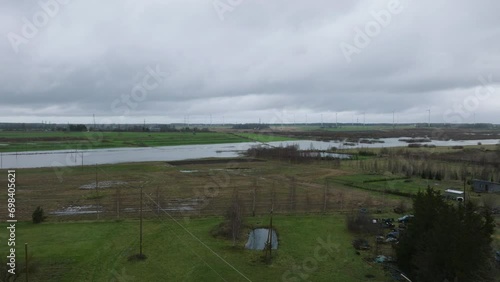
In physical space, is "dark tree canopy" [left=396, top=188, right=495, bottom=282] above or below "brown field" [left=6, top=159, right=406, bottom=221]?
above

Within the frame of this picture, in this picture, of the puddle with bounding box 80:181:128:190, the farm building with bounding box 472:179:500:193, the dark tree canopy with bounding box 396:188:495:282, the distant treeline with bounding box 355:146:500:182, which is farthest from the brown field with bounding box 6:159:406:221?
the dark tree canopy with bounding box 396:188:495:282

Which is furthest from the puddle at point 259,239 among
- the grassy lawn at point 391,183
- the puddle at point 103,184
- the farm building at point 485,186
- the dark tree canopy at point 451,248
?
the farm building at point 485,186

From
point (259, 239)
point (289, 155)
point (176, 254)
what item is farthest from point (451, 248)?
point (289, 155)

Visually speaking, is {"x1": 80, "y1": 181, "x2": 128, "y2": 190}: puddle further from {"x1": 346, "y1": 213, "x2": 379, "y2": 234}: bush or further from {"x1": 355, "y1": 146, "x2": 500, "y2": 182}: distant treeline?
{"x1": 355, "y1": 146, "x2": 500, "y2": 182}: distant treeline

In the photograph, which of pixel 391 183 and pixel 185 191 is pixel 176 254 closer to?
pixel 185 191

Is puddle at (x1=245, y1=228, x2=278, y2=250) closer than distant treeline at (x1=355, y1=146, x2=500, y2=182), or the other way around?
puddle at (x1=245, y1=228, x2=278, y2=250)

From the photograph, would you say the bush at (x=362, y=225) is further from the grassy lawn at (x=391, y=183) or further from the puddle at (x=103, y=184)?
the puddle at (x=103, y=184)

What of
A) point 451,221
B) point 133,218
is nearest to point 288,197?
point 133,218
